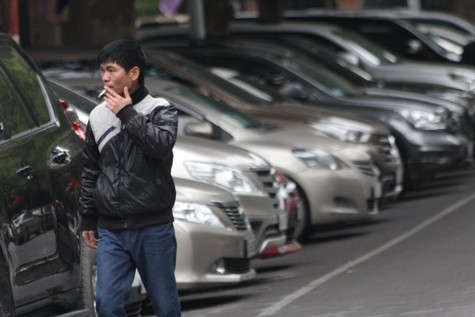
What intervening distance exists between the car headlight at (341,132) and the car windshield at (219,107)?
1.84 m

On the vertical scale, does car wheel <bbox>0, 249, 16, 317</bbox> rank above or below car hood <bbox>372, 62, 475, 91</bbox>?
above

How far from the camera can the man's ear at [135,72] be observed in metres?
6.93

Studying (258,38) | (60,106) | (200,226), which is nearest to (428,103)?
(258,38)

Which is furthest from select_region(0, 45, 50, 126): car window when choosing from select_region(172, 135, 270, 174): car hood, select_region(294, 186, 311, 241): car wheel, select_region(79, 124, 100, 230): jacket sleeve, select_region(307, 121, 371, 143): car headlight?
select_region(307, 121, 371, 143): car headlight

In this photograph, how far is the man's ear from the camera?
6.93 m

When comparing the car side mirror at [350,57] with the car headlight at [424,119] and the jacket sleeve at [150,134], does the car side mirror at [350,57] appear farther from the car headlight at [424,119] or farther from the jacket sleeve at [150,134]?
the jacket sleeve at [150,134]

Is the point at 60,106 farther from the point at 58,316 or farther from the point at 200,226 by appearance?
the point at 200,226

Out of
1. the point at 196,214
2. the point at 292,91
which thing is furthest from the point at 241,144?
the point at 292,91

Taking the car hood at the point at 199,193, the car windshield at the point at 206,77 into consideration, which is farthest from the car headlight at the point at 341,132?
the car hood at the point at 199,193

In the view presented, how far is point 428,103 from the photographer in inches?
738

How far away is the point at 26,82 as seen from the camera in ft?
27.1

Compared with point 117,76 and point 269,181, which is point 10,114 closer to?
point 117,76

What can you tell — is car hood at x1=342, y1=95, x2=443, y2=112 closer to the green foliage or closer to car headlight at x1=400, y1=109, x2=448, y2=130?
car headlight at x1=400, y1=109, x2=448, y2=130

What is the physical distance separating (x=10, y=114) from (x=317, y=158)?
6.57 m
